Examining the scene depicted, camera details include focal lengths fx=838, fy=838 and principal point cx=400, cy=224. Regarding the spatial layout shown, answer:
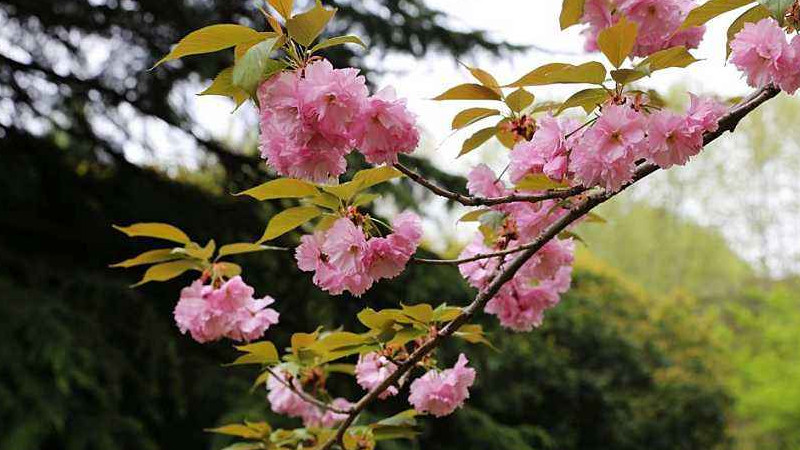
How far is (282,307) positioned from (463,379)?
5.70ft

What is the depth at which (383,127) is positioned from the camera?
27.5 inches

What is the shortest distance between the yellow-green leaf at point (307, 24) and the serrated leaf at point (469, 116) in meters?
0.24

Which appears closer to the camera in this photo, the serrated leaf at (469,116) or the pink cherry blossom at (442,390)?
the serrated leaf at (469,116)

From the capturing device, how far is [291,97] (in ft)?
2.18

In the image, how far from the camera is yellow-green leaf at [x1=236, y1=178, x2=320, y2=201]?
2.66 feet

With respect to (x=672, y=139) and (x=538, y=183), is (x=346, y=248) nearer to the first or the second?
(x=538, y=183)

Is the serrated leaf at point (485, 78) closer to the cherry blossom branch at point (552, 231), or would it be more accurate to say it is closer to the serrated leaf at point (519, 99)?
the serrated leaf at point (519, 99)

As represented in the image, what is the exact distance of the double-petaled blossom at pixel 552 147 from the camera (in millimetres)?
804

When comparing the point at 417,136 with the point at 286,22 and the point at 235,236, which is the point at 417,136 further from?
the point at 235,236

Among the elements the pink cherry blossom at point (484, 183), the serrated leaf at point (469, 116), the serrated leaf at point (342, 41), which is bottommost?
the serrated leaf at point (342, 41)

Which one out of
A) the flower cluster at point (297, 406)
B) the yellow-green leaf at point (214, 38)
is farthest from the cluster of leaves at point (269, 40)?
the flower cluster at point (297, 406)

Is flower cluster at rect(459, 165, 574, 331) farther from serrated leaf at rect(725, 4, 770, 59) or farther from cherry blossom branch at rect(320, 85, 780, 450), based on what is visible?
serrated leaf at rect(725, 4, 770, 59)

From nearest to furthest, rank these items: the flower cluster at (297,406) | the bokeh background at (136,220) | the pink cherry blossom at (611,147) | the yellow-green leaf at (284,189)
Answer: the pink cherry blossom at (611,147)
the yellow-green leaf at (284,189)
the flower cluster at (297,406)
the bokeh background at (136,220)

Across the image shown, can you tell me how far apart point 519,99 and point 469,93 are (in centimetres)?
6
